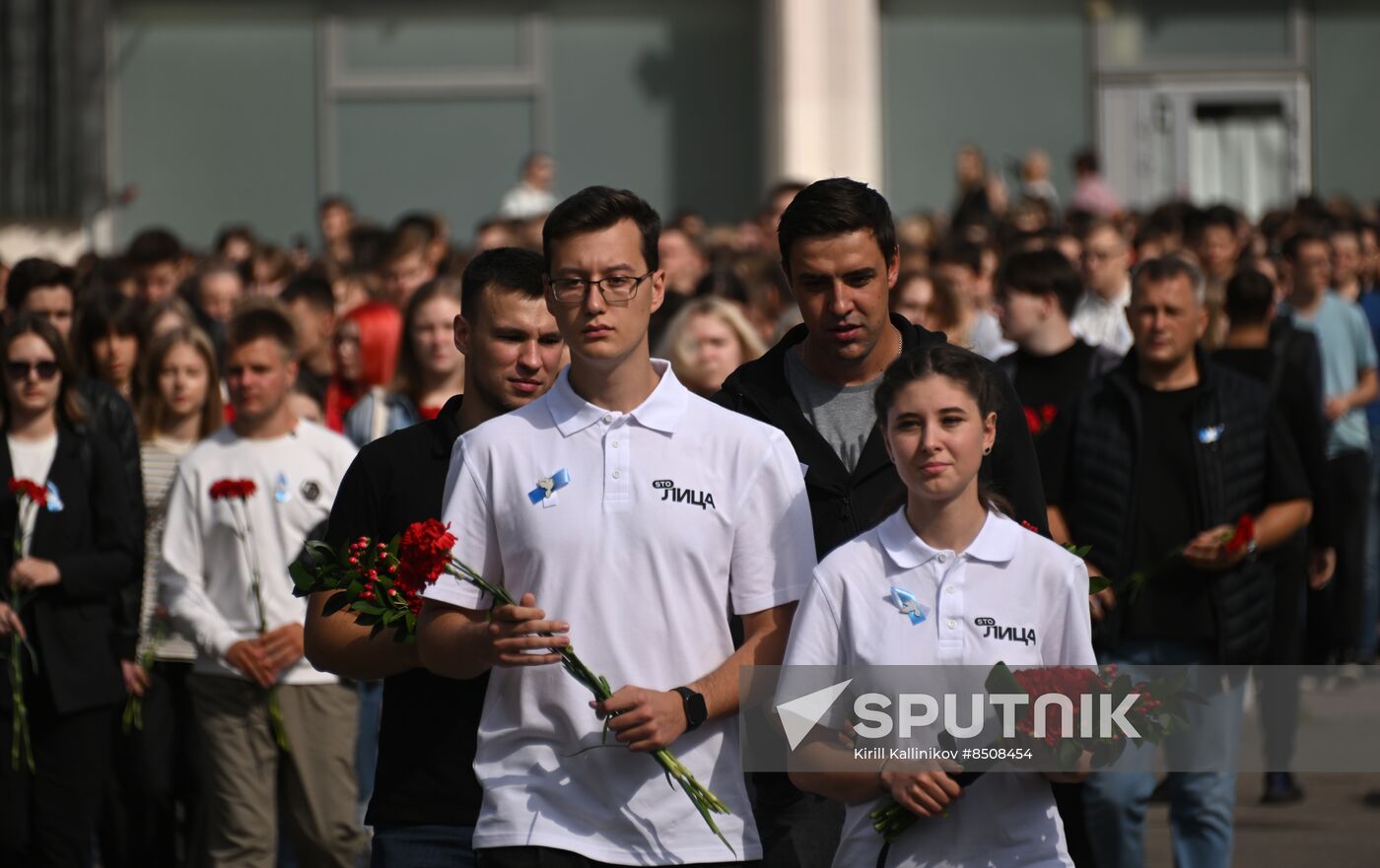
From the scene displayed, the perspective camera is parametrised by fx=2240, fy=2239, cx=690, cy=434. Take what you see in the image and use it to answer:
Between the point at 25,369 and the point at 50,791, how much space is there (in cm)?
158

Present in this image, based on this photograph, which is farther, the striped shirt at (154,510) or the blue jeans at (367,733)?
the blue jeans at (367,733)

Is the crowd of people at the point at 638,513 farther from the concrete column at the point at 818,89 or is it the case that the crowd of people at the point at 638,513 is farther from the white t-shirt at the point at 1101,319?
the concrete column at the point at 818,89

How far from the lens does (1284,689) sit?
9008 mm

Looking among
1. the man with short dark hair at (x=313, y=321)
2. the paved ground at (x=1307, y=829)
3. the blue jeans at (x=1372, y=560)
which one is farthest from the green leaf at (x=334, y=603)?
the blue jeans at (x=1372, y=560)

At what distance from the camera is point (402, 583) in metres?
4.70

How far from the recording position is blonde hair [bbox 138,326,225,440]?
8867 mm

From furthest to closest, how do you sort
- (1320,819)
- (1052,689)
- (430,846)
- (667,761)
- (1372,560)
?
1. (1372,560)
2. (1320,819)
3. (430,846)
4. (1052,689)
5. (667,761)

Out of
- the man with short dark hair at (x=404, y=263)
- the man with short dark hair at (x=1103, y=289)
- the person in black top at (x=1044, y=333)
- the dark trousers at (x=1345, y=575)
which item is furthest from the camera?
the man with short dark hair at (x=404, y=263)

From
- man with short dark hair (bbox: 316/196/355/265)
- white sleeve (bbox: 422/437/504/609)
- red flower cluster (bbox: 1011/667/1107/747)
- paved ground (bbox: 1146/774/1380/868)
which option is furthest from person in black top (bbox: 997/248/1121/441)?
man with short dark hair (bbox: 316/196/355/265)

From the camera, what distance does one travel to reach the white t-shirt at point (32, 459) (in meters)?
8.30

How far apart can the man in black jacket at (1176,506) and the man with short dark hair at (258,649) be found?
2.59m

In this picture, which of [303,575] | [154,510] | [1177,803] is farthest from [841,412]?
[154,510]

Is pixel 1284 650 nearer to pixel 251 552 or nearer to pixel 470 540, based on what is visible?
pixel 251 552

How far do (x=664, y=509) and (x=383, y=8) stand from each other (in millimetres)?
20222
